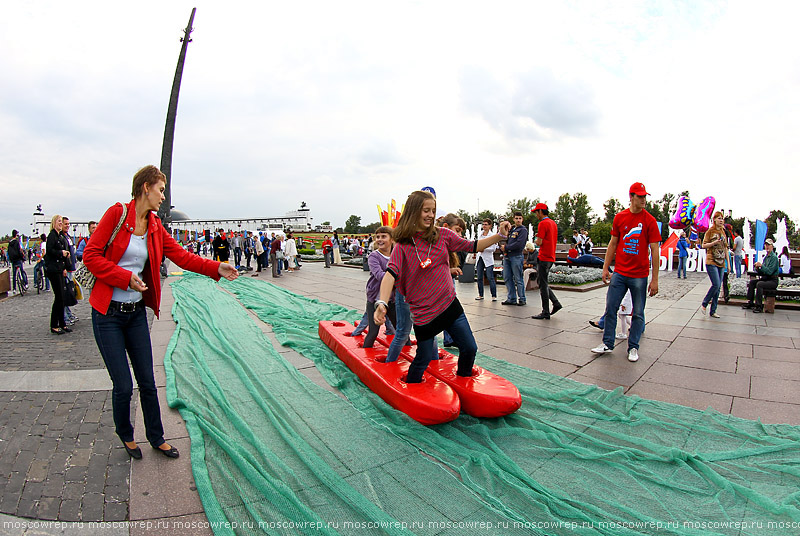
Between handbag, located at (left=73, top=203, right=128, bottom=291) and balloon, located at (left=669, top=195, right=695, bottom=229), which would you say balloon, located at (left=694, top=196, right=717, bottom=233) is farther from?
handbag, located at (left=73, top=203, right=128, bottom=291)

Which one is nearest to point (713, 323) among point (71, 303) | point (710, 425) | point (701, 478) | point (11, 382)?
point (710, 425)

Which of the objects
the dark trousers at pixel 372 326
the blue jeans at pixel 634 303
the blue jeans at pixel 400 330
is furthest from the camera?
the blue jeans at pixel 634 303

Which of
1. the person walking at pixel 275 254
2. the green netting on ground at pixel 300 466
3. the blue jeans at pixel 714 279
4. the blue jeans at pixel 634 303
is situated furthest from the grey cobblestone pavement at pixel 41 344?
the blue jeans at pixel 714 279

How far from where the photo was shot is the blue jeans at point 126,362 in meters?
2.56

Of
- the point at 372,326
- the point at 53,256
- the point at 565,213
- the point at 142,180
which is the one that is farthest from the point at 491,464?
the point at 565,213

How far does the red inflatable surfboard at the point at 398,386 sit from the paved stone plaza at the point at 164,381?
44 centimetres

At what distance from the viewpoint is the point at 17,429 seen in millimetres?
2965

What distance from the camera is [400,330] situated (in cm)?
396

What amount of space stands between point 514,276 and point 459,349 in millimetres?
5682

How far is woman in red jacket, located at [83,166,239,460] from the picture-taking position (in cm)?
250

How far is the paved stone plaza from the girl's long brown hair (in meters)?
1.84

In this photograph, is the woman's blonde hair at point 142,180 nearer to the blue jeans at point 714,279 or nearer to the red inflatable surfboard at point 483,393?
the red inflatable surfboard at point 483,393

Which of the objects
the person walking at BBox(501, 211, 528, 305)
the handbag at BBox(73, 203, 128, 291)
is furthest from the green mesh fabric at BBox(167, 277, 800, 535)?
the person walking at BBox(501, 211, 528, 305)

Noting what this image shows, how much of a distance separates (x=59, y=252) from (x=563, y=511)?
760 cm
